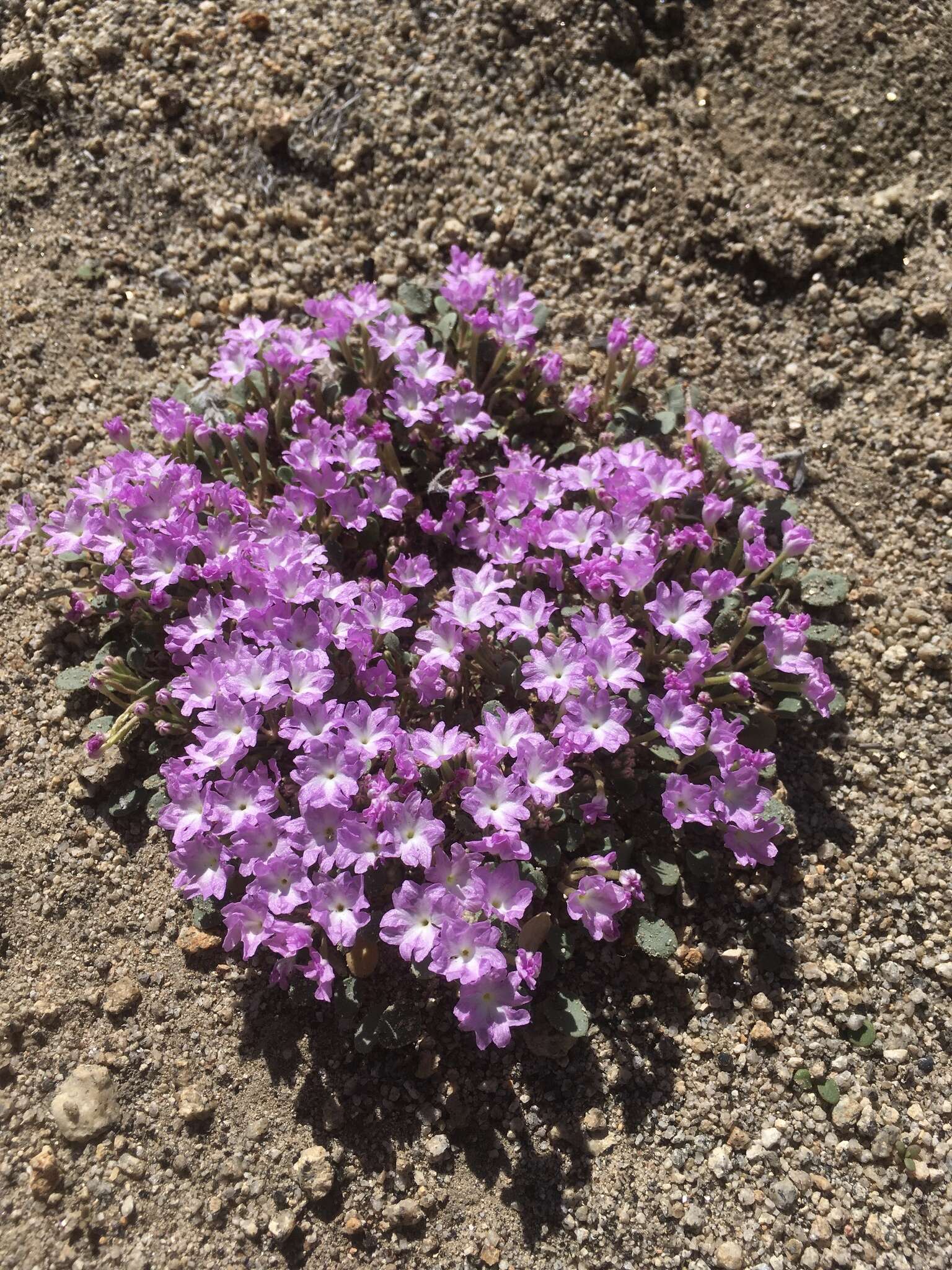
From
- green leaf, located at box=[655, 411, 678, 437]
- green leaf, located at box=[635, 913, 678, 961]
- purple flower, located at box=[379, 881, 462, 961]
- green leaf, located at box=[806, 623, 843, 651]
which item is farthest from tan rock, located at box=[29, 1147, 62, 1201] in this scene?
green leaf, located at box=[655, 411, 678, 437]

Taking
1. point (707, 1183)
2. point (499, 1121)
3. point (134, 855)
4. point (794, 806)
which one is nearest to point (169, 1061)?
point (134, 855)

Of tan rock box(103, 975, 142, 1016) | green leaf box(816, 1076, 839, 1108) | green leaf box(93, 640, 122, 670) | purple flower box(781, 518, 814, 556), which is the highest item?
purple flower box(781, 518, 814, 556)

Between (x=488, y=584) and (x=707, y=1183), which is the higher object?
(x=488, y=584)

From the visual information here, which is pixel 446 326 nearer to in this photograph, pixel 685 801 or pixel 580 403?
pixel 580 403

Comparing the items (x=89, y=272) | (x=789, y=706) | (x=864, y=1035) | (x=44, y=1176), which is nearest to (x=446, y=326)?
(x=89, y=272)

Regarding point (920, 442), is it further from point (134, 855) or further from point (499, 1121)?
point (134, 855)

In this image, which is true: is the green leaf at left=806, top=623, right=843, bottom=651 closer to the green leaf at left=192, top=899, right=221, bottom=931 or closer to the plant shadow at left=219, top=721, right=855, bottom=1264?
the plant shadow at left=219, top=721, right=855, bottom=1264

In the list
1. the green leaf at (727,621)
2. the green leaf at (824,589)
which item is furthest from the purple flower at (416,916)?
the green leaf at (824,589)
